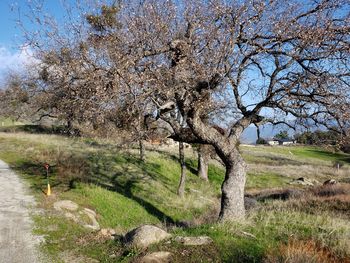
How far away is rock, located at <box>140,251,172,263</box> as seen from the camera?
852 cm

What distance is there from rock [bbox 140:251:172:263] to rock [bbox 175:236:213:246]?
28.5 inches

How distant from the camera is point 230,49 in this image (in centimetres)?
1205

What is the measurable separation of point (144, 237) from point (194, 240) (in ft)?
3.93

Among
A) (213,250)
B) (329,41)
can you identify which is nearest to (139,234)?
(213,250)

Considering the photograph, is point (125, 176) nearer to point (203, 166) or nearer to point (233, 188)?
point (203, 166)

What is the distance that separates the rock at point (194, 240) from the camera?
373 inches

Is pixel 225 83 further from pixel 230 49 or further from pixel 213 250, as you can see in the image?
pixel 213 250

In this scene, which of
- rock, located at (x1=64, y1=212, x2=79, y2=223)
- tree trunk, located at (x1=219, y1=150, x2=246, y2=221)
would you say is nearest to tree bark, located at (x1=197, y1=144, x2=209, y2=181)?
rock, located at (x1=64, y1=212, x2=79, y2=223)

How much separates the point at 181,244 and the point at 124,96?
5.12 meters

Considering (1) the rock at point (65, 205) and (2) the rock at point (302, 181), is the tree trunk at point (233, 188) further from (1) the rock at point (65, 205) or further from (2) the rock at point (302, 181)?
(2) the rock at point (302, 181)

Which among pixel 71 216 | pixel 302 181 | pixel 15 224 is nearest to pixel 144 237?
pixel 15 224

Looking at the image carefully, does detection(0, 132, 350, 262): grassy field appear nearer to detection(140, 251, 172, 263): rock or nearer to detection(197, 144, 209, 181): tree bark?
detection(140, 251, 172, 263): rock

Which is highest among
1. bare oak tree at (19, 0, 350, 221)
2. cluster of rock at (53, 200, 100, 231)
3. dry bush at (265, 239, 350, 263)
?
bare oak tree at (19, 0, 350, 221)

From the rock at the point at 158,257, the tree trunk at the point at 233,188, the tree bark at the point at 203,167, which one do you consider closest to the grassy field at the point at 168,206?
the rock at the point at 158,257
